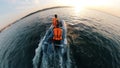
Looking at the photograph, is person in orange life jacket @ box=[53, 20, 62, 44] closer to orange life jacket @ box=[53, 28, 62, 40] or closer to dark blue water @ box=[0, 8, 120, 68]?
orange life jacket @ box=[53, 28, 62, 40]

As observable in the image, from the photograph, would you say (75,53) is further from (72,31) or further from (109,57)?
(72,31)

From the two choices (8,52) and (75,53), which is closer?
(75,53)

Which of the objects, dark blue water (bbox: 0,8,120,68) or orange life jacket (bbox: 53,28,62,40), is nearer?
orange life jacket (bbox: 53,28,62,40)

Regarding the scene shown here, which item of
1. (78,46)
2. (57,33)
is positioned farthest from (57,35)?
(78,46)

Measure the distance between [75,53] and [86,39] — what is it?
24.3 ft

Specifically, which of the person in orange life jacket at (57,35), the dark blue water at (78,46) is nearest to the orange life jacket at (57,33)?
the person in orange life jacket at (57,35)

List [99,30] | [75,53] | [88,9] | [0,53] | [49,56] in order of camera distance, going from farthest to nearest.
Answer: [88,9], [99,30], [0,53], [75,53], [49,56]

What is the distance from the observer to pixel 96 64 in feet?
116

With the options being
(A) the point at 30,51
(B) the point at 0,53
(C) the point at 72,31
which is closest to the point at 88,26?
(C) the point at 72,31

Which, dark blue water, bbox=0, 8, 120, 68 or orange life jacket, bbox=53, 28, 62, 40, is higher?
orange life jacket, bbox=53, 28, 62, 40

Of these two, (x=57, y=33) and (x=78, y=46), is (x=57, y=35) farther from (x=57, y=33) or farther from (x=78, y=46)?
(x=78, y=46)

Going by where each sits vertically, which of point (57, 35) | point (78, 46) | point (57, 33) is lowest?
point (78, 46)

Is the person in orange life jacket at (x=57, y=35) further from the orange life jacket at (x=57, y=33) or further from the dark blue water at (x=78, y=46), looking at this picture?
the dark blue water at (x=78, y=46)

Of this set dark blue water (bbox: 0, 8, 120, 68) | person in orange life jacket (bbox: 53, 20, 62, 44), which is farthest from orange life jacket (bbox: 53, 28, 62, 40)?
dark blue water (bbox: 0, 8, 120, 68)
